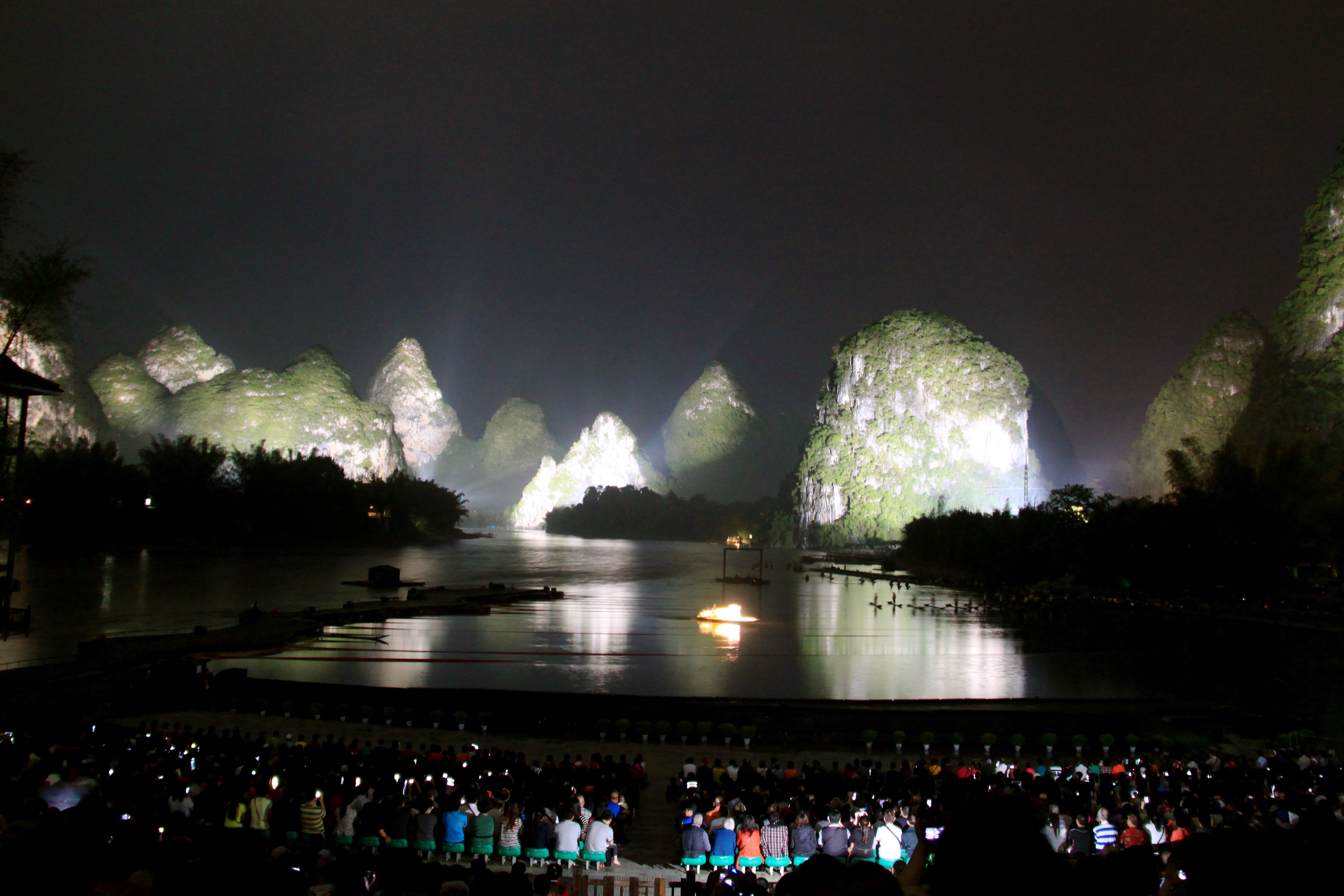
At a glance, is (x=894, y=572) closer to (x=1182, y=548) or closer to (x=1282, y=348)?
(x=1182, y=548)

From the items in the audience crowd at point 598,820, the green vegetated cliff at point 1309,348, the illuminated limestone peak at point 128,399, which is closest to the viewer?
the audience crowd at point 598,820

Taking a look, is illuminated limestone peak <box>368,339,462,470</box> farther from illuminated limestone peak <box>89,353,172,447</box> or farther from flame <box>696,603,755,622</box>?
flame <box>696,603,755,622</box>

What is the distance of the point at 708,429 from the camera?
128375 millimetres

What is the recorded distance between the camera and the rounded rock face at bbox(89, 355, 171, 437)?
71.9 m

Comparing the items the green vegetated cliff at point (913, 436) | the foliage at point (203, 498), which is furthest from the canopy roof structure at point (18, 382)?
the green vegetated cliff at point (913, 436)

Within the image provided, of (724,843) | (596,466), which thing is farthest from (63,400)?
(724,843)

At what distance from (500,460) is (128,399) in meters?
Result: 66.1

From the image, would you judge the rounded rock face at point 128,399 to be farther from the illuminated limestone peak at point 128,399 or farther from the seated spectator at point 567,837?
the seated spectator at point 567,837

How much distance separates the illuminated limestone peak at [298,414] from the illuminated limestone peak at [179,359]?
366 inches

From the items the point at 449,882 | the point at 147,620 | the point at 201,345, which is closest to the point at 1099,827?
the point at 449,882

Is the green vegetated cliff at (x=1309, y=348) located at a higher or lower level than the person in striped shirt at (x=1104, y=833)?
higher

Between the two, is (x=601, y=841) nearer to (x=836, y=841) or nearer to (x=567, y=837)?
(x=567, y=837)

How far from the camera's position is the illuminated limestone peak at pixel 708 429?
127 metres

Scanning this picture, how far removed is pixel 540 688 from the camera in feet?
48.3
